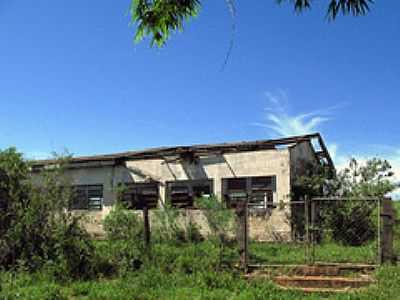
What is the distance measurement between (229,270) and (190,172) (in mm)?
10596

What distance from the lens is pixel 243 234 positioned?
12.3 m

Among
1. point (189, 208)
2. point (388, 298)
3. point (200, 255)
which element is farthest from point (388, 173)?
point (388, 298)

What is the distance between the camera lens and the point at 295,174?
20.5 m

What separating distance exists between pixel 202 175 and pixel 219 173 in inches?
31.7

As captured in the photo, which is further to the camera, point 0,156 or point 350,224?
point 350,224

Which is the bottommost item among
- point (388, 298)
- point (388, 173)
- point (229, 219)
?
point (388, 298)

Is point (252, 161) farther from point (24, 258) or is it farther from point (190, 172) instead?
point (24, 258)

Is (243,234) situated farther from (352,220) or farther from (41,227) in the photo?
(352,220)

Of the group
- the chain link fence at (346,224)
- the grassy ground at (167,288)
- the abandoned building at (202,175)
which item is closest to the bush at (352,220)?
the chain link fence at (346,224)

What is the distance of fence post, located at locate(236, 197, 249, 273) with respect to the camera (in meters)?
12.1

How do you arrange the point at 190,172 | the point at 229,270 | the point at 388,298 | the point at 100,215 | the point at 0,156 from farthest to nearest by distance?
the point at 100,215
the point at 190,172
the point at 0,156
the point at 229,270
the point at 388,298

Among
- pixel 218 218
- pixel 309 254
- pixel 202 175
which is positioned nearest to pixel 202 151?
pixel 202 175

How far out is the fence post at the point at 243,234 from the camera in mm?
12070

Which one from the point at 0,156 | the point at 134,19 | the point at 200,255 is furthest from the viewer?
the point at 0,156
